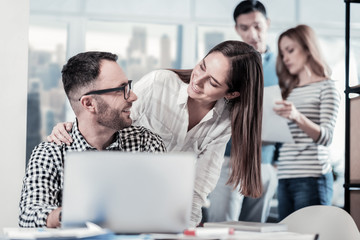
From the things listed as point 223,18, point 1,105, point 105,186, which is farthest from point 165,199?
point 223,18

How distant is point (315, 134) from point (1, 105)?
1999mm

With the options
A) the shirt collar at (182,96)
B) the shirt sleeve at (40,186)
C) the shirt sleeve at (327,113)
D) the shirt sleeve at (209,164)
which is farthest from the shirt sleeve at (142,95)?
the shirt sleeve at (327,113)

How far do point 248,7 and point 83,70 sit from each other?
1.89 metres

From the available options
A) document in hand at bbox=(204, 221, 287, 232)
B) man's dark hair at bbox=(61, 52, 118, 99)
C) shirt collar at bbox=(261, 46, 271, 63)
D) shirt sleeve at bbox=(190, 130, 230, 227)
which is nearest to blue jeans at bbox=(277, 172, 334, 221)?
shirt collar at bbox=(261, 46, 271, 63)

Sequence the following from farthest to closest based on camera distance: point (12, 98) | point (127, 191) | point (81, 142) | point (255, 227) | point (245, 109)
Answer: point (12, 98)
point (245, 109)
point (81, 142)
point (255, 227)
point (127, 191)

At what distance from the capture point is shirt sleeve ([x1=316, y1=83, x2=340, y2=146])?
360 cm

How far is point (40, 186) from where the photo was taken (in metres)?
1.97

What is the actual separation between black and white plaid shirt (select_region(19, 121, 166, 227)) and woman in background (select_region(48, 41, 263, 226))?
0.43 meters

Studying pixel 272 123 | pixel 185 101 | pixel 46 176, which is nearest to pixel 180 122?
pixel 185 101

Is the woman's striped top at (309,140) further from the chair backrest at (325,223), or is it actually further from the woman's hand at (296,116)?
the chair backrest at (325,223)

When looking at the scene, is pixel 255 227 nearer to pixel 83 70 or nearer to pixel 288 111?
pixel 83 70

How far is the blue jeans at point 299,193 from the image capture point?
3.53 meters

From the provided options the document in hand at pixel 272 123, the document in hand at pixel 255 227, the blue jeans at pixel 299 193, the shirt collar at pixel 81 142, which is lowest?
the blue jeans at pixel 299 193

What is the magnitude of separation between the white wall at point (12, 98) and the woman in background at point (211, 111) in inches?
32.7
